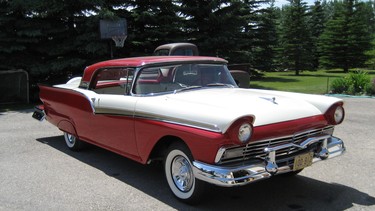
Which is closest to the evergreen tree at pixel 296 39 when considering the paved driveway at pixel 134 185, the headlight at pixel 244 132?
the paved driveway at pixel 134 185

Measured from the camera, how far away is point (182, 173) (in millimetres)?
4320

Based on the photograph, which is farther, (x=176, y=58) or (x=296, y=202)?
(x=176, y=58)

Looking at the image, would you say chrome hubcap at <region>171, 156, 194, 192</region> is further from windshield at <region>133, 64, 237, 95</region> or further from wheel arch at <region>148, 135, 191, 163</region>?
windshield at <region>133, 64, 237, 95</region>

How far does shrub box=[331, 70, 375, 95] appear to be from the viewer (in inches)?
560

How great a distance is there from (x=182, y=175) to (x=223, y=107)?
0.88 m

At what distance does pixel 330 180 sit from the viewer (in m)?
5.01

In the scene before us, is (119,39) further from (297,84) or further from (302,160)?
(302,160)

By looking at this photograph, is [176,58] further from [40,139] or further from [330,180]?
[40,139]

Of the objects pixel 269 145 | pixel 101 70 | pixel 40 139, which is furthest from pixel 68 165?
pixel 269 145

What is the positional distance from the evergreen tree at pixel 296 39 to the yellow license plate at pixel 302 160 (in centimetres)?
2913

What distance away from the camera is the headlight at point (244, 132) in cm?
374

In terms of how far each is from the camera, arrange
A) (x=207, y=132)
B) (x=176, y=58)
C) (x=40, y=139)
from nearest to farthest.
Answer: (x=207, y=132) → (x=176, y=58) → (x=40, y=139)

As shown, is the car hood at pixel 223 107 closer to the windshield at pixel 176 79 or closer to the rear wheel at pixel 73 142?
the windshield at pixel 176 79

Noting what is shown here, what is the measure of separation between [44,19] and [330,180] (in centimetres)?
1278
